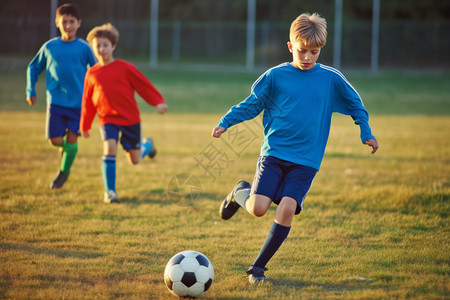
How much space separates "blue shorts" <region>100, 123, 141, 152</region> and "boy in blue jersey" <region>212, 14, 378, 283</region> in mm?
2348

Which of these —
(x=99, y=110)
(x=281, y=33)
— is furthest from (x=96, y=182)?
(x=281, y=33)

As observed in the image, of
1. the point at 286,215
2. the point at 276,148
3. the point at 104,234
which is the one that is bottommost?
the point at 104,234

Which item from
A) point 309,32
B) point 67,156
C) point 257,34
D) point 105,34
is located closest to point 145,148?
point 67,156

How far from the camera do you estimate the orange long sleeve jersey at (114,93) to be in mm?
5996

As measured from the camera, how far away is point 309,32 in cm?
383

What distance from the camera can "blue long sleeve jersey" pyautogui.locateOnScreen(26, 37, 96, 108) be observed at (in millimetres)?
6496

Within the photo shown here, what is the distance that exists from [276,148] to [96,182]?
3641 millimetres

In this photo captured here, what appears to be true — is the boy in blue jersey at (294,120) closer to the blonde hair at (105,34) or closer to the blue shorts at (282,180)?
the blue shorts at (282,180)

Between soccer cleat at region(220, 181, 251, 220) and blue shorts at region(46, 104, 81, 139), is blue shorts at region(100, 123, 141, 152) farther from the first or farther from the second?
soccer cleat at region(220, 181, 251, 220)

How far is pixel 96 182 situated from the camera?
7027 mm

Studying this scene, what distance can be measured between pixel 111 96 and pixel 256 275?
9.82 feet

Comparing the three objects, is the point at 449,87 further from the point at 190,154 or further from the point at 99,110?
the point at 99,110

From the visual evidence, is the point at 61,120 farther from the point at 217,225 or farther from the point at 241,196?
the point at 241,196

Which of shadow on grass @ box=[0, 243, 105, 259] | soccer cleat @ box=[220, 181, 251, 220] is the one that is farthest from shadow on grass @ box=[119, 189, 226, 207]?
shadow on grass @ box=[0, 243, 105, 259]
